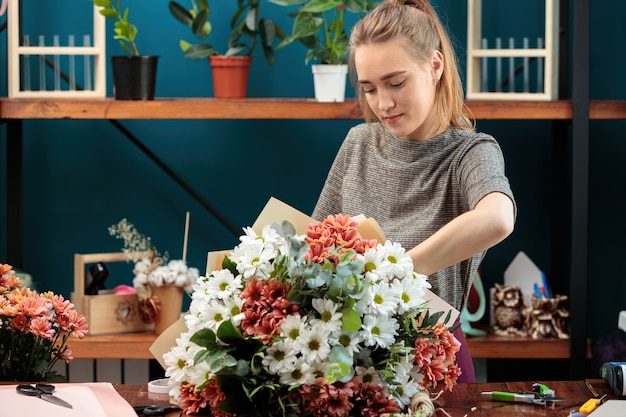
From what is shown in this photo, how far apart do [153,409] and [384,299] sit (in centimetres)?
38

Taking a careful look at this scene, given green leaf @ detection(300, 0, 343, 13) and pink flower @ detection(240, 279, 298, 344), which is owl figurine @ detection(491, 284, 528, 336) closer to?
green leaf @ detection(300, 0, 343, 13)

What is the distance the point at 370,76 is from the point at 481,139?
0.86 ft

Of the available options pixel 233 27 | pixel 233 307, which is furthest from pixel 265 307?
pixel 233 27

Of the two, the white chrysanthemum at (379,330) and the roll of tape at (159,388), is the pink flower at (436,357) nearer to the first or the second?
the white chrysanthemum at (379,330)

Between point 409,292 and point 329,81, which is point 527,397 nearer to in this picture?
point 409,292

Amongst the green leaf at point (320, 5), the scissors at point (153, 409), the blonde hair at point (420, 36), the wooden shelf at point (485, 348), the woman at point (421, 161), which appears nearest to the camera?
the scissors at point (153, 409)

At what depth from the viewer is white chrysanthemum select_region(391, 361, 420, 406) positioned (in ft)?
4.15

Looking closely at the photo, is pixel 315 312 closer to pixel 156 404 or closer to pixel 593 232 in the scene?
pixel 156 404

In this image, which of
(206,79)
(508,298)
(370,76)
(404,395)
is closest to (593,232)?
(508,298)

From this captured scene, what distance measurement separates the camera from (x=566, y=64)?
3.11 m

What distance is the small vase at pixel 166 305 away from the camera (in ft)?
9.71

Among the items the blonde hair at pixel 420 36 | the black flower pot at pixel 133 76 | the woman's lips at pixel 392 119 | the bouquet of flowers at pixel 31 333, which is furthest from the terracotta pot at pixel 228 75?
the bouquet of flowers at pixel 31 333

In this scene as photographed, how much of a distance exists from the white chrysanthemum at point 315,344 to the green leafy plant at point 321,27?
5.58ft

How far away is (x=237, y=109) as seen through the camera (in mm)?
2824
